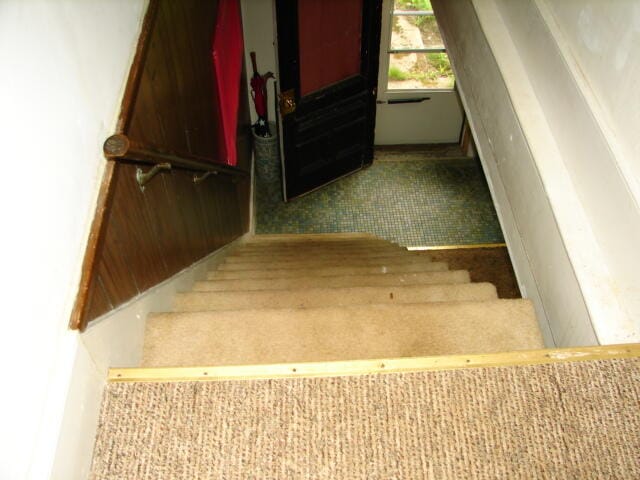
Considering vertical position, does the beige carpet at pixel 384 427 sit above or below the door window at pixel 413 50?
above

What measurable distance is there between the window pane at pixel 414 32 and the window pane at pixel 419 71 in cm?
8

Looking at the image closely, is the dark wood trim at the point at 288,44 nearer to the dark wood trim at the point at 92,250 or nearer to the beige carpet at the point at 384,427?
the dark wood trim at the point at 92,250

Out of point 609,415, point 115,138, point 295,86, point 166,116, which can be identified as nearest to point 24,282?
point 115,138

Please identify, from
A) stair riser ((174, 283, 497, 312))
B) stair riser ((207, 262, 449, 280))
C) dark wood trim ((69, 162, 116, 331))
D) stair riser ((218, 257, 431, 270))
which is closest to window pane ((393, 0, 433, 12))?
stair riser ((218, 257, 431, 270))

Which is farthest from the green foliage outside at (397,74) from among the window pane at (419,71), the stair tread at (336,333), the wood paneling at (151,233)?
the stair tread at (336,333)

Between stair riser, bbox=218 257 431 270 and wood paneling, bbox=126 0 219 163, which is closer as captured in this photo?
wood paneling, bbox=126 0 219 163

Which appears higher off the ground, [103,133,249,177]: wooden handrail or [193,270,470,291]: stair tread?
[103,133,249,177]: wooden handrail

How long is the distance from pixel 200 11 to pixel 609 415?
245cm

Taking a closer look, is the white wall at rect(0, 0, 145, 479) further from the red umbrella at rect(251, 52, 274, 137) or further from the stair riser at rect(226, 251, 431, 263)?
the red umbrella at rect(251, 52, 274, 137)

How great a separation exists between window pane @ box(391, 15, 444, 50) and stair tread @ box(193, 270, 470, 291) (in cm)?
235

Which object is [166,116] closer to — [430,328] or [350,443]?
[430,328]

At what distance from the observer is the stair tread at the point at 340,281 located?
2322mm

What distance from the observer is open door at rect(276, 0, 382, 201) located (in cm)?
333

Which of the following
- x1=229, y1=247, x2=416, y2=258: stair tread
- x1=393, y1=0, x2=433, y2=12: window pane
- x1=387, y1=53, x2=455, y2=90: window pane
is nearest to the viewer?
x1=229, y1=247, x2=416, y2=258: stair tread
